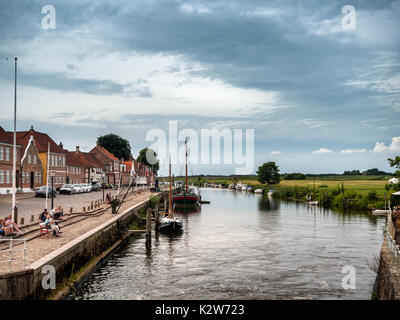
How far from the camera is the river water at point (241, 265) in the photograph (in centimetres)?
1955

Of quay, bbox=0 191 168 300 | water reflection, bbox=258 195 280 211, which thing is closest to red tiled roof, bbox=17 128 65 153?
water reflection, bbox=258 195 280 211

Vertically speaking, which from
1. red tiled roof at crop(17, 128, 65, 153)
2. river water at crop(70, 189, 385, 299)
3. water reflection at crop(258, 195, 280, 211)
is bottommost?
water reflection at crop(258, 195, 280, 211)

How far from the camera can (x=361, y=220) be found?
51.2 meters

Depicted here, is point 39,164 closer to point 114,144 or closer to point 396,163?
point 396,163

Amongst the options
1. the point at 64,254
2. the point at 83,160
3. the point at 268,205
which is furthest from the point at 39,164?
the point at 64,254

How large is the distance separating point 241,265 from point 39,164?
2128 inches

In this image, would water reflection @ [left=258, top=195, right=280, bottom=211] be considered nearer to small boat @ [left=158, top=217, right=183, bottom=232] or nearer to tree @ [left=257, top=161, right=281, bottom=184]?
small boat @ [left=158, top=217, right=183, bottom=232]

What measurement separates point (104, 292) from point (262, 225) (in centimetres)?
2953

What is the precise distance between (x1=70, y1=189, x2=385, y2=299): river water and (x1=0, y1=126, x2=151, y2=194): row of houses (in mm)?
12695

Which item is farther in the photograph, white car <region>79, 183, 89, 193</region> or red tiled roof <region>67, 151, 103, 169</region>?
red tiled roof <region>67, 151, 103, 169</region>

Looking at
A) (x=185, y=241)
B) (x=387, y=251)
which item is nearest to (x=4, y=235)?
(x=185, y=241)

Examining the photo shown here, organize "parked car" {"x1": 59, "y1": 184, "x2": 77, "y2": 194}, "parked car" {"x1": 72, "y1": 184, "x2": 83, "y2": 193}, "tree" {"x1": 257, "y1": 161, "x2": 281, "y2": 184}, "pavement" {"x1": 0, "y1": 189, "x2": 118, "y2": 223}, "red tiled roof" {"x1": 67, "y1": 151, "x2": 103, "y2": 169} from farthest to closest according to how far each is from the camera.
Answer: "tree" {"x1": 257, "y1": 161, "x2": 281, "y2": 184} < "red tiled roof" {"x1": 67, "y1": 151, "x2": 103, "y2": 169} < "parked car" {"x1": 72, "y1": 184, "x2": 83, "y2": 193} < "parked car" {"x1": 59, "y1": 184, "x2": 77, "y2": 194} < "pavement" {"x1": 0, "y1": 189, "x2": 118, "y2": 223}

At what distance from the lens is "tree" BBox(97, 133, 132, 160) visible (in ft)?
461

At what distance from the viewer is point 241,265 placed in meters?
25.2
